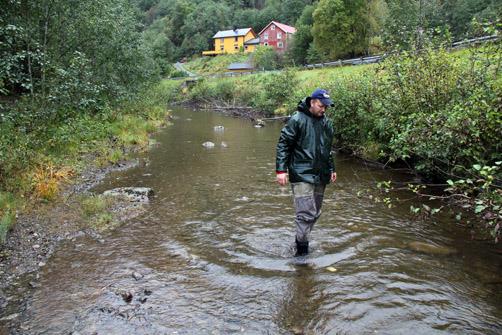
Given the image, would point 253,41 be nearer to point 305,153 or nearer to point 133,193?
point 133,193

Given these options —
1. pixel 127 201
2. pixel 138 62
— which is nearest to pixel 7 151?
pixel 127 201

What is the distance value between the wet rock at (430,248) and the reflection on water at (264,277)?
0.10 metres

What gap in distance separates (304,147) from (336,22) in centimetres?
5393

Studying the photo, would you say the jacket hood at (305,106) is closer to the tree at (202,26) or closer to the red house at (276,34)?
the red house at (276,34)

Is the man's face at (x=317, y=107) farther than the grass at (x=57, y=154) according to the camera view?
No

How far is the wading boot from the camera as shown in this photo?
7.57 m

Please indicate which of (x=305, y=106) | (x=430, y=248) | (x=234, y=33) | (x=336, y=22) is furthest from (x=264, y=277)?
(x=234, y=33)

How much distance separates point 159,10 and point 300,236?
213 metres

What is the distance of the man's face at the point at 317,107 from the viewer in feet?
23.0

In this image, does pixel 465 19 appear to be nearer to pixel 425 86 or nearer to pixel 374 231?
pixel 425 86

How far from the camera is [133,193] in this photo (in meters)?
11.7

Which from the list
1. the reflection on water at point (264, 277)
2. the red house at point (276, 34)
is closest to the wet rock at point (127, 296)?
the reflection on water at point (264, 277)

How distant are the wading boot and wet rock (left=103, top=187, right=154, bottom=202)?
18.1ft

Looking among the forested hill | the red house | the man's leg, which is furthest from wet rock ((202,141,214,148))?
the red house
